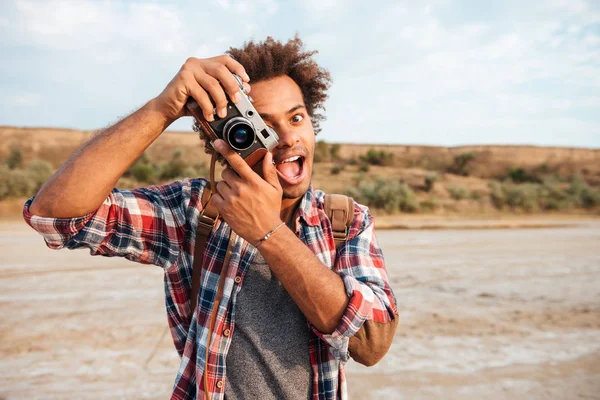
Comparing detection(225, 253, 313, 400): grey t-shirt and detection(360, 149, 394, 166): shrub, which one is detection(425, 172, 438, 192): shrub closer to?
detection(360, 149, 394, 166): shrub

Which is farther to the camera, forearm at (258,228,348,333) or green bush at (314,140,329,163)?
green bush at (314,140,329,163)

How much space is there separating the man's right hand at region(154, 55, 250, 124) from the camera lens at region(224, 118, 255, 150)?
49mm

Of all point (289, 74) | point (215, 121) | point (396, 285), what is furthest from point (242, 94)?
point (396, 285)

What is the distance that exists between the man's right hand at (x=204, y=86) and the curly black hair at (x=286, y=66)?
358mm

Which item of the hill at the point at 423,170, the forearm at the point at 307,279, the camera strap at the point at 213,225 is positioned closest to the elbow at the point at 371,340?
the forearm at the point at 307,279

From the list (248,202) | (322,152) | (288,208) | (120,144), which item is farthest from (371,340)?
(322,152)

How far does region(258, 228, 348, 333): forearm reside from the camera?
1.57 meters

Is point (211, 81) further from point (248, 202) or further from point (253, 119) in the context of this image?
point (248, 202)

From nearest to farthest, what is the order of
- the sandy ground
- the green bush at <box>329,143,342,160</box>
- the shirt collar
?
the shirt collar
the sandy ground
the green bush at <box>329,143,342,160</box>

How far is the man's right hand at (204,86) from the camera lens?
5.29ft

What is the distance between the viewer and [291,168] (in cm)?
213

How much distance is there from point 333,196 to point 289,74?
0.83 meters

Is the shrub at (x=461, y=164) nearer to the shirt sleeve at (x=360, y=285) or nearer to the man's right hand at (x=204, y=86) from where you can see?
the shirt sleeve at (x=360, y=285)

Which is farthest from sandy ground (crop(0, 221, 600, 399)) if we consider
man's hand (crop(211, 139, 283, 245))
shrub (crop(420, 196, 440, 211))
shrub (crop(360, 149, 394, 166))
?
shrub (crop(360, 149, 394, 166))
